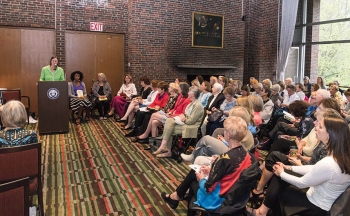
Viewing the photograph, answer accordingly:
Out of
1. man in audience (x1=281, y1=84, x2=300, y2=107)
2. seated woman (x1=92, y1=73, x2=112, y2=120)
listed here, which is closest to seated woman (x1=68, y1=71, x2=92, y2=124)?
seated woman (x1=92, y1=73, x2=112, y2=120)

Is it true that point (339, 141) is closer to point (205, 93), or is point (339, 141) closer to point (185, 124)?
point (185, 124)

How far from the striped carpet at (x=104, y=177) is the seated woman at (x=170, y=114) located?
27 centimetres

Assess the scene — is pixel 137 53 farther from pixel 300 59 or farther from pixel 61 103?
pixel 300 59

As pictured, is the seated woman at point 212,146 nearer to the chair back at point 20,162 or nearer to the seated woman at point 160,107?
the chair back at point 20,162

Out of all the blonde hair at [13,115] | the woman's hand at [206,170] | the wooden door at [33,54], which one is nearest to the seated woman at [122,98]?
the wooden door at [33,54]

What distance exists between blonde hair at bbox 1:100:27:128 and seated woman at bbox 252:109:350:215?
2350mm

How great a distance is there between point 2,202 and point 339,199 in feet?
6.83

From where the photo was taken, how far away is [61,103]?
6.30 m

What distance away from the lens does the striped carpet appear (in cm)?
322

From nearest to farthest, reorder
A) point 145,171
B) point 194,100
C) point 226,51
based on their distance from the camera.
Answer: point 145,171, point 194,100, point 226,51

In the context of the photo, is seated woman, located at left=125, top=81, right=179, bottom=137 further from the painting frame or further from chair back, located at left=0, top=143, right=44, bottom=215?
the painting frame

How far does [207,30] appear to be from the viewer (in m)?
10.6

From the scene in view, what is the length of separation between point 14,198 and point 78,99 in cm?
647

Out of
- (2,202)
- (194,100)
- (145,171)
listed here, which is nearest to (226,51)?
(194,100)
